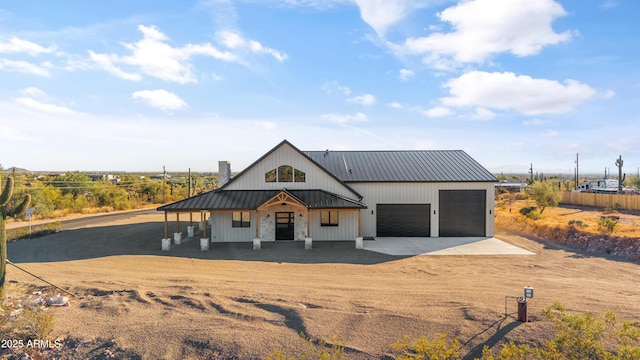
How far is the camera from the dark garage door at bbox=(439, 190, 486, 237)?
22.3m

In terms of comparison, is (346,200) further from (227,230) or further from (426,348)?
(426,348)

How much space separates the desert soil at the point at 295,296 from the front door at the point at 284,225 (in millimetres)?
2352

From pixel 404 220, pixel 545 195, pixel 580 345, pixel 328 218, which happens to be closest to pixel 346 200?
pixel 328 218

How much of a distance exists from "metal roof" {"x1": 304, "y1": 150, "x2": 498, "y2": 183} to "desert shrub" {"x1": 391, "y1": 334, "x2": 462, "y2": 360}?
1501 centimetres

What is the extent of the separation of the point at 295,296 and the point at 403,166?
52.5ft

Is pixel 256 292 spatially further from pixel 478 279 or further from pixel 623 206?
pixel 623 206

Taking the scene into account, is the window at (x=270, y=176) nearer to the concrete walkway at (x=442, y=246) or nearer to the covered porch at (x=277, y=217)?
the covered porch at (x=277, y=217)

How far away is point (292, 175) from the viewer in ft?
70.2

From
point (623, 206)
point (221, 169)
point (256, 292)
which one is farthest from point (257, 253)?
point (623, 206)

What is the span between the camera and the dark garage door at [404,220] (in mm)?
22266

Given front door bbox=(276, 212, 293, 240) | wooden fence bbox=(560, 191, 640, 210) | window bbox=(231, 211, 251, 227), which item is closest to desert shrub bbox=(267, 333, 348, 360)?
front door bbox=(276, 212, 293, 240)

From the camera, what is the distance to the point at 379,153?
2670 cm

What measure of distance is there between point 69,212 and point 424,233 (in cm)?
3684

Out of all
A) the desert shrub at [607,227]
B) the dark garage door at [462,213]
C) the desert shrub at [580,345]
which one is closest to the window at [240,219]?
the dark garage door at [462,213]
